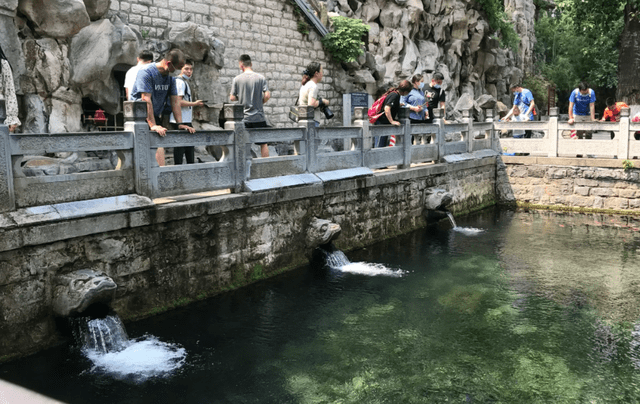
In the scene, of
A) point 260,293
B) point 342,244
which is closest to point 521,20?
point 342,244

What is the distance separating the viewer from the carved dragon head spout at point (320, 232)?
955 centimetres

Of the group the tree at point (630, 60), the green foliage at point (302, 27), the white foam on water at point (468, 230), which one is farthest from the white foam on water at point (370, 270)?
the tree at point (630, 60)

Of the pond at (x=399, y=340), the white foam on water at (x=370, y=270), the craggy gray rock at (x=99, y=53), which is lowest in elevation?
the pond at (x=399, y=340)

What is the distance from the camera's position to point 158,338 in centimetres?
674

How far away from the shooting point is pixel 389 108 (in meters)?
12.0

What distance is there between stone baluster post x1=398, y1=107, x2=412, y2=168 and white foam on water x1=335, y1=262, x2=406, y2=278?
121 inches

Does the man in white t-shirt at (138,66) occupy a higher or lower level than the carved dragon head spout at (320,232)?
higher

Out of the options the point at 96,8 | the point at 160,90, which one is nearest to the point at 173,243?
the point at 160,90

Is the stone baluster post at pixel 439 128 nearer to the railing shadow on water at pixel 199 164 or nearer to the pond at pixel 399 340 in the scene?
the railing shadow on water at pixel 199 164

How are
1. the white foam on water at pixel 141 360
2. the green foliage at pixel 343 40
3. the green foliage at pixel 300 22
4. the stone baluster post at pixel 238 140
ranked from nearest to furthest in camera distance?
the white foam on water at pixel 141 360, the stone baluster post at pixel 238 140, the green foliage at pixel 300 22, the green foliage at pixel 343 40

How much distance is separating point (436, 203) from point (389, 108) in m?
2.20

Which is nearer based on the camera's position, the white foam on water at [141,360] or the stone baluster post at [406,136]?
the white foam on water at [141,360]

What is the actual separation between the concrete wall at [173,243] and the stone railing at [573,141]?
5912 millimetres

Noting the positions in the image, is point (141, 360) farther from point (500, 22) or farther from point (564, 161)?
point (500, 22)
